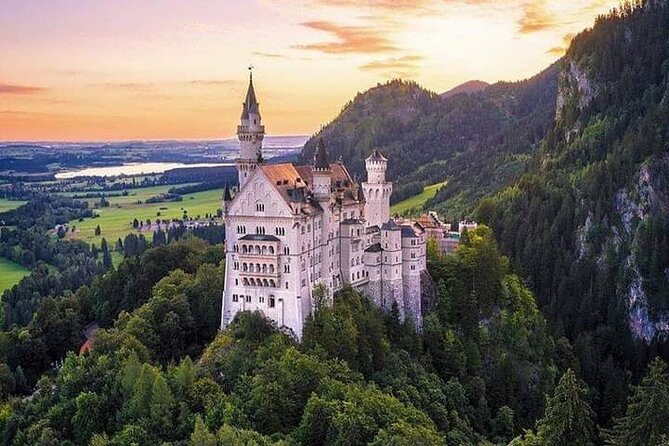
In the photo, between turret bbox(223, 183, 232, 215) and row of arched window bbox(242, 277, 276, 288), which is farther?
turret bbox(223, 183, 232, 215)

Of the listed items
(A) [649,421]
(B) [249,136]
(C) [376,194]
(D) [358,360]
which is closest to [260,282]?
(D) [358,360]

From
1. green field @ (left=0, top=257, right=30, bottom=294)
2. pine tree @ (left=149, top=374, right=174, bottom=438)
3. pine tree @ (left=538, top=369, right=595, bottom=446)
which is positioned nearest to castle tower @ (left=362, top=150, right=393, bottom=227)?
pine tree @ (left=149, top=374, right=174, bottom=438)

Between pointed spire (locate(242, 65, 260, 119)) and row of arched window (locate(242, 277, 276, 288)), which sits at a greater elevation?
pointed spire (locate(242, 65, 260, 119))

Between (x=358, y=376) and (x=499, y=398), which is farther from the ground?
(x=358, y=376)

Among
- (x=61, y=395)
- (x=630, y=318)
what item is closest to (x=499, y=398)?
(x=61, y=395)

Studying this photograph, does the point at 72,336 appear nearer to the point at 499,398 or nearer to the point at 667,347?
the point at 499,398

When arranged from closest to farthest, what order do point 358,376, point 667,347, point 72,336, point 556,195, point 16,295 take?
point 358,376 → point 72,336 → point 667,347 → point 16,295 → point 556,195

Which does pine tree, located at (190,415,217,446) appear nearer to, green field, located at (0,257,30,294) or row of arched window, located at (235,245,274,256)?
row of arched window, located at (235,245,274,256)
